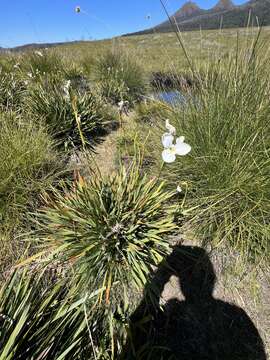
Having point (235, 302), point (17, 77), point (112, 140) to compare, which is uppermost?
point (17, 77)

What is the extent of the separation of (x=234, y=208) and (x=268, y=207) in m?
0.25

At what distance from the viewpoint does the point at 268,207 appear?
233cm

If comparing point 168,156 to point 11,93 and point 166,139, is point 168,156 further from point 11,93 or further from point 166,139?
point 11,93

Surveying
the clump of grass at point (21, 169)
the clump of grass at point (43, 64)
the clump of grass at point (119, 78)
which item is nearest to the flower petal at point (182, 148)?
the clump of grass at point (21, 169)

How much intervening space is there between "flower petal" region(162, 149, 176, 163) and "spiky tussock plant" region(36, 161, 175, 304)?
695 mm

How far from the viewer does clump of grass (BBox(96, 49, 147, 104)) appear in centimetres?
606

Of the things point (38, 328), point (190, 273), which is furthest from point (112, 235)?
point (38, 328)

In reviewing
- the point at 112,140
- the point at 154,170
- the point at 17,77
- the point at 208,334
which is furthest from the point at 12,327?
the point at 17,77

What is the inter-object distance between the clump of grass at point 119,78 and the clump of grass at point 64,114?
1221 mm

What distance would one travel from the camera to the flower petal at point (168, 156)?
1.66m

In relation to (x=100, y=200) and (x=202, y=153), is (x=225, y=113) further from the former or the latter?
(x=100, y=200)

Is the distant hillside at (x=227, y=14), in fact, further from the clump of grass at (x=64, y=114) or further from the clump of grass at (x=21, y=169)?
the clump of grass at (x=21, y=169)

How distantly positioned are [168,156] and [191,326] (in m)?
1.24

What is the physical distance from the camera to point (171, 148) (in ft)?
5.63
